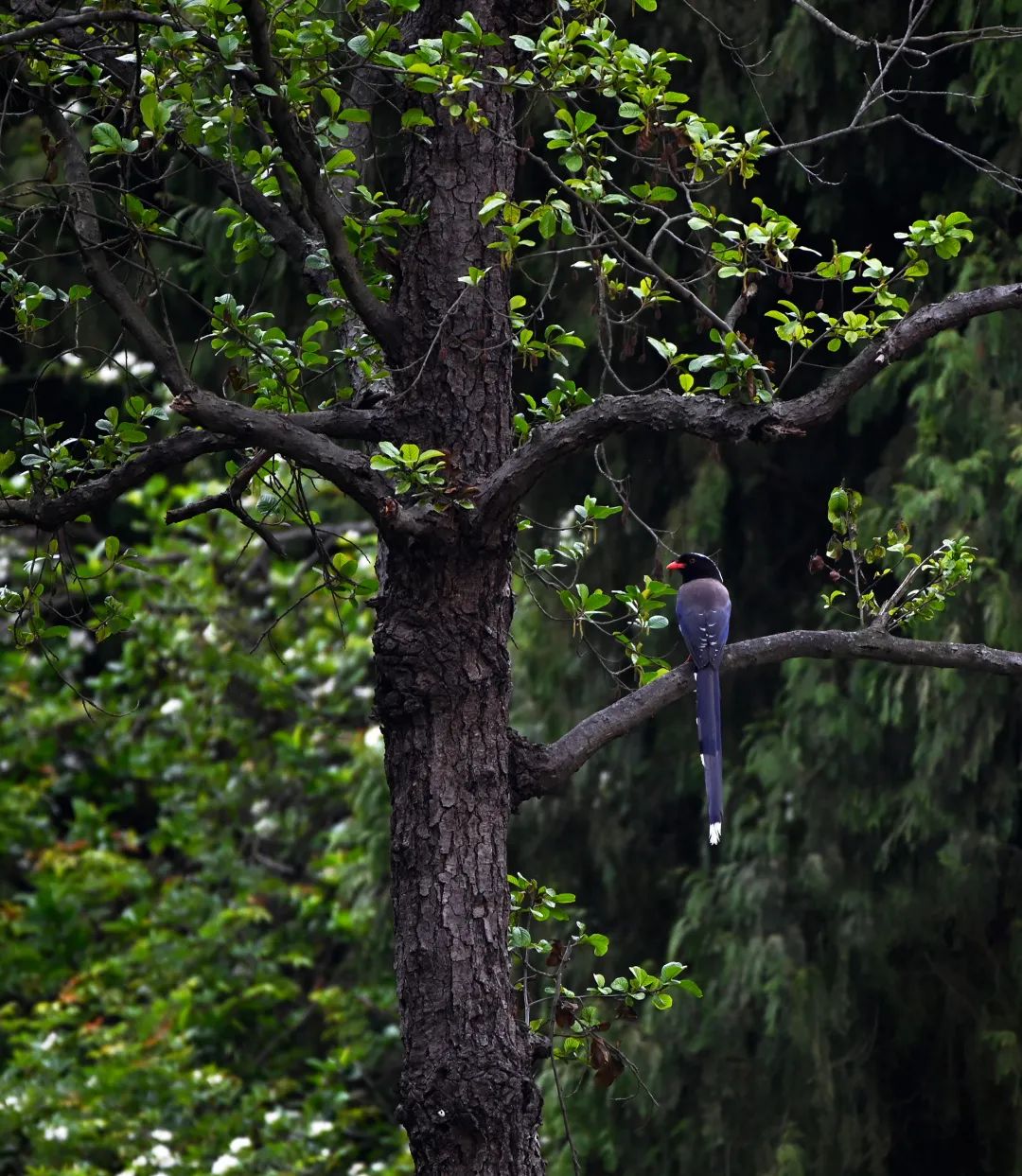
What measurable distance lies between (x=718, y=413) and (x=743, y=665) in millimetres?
642

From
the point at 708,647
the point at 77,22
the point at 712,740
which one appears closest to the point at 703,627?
the point at 708,647

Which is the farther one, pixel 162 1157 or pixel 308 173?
pixel 162 1157

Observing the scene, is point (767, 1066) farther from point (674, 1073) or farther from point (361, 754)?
point (361, 754)

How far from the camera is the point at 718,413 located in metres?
2.87

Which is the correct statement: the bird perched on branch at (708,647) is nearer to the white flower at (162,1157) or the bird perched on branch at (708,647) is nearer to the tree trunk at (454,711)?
the tree trunk at (454,711)

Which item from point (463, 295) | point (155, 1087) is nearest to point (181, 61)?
point (463, 295)

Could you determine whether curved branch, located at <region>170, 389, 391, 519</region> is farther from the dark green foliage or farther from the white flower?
the white flower

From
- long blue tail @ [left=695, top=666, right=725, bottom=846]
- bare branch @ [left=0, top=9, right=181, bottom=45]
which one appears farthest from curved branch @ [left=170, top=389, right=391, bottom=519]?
long blue tail @ [left=695, top=666, right=725, bottom=846]

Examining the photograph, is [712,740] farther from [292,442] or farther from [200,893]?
[200,893]

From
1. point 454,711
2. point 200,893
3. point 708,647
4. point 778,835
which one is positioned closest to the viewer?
point 454,711

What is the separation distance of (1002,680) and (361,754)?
329 centimetres

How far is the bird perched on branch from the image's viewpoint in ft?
11.9

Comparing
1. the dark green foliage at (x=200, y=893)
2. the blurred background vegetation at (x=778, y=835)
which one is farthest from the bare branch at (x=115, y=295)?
the dark green foliage at (x=200, y=893)

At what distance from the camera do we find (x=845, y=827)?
5641mm
